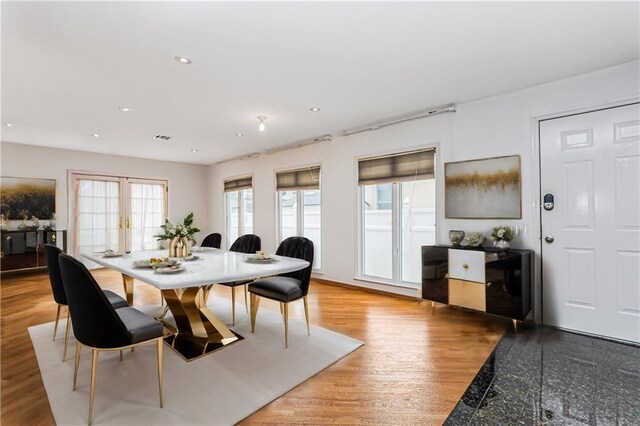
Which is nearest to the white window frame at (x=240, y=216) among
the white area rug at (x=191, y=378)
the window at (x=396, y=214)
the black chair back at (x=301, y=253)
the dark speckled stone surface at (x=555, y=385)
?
the window at (x=396, y=214)

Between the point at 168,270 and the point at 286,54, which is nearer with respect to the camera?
the point at 168,270

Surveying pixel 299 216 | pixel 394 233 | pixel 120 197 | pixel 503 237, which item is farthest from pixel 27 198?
pixel 503 237

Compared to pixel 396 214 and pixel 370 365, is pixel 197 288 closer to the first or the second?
pixel 370 365

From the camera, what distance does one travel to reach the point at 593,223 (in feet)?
9.73

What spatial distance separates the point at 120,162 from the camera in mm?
6844

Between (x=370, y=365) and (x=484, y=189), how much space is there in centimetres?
235

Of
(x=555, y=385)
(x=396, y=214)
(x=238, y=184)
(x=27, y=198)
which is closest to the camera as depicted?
(x=555, y=385)

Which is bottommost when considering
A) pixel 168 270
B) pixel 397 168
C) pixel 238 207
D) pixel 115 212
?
pixel 168 270

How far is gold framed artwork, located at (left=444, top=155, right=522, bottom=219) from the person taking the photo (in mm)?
3377

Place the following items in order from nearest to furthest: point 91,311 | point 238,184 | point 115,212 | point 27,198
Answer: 1. point 91,311
2. point 27,198
3. point 115,212
4. point 238,184

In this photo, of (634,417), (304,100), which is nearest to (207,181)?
(304,100)

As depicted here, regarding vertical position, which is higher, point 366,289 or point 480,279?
point 480,279

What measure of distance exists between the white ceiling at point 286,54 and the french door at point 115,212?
99.9 inches

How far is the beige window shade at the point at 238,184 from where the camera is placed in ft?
22.4
